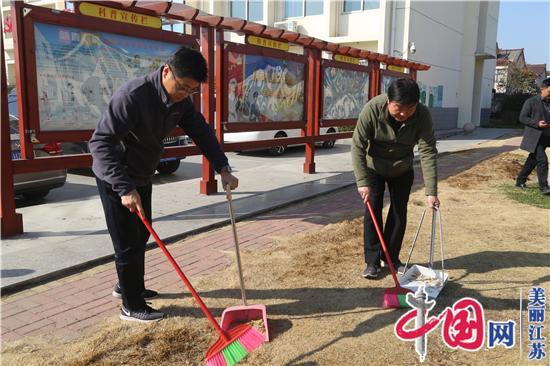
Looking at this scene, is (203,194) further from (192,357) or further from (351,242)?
(192,357)

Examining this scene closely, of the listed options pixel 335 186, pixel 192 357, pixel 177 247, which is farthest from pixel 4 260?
pixel 335 186

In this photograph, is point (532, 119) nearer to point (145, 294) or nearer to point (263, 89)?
point (263, 89)

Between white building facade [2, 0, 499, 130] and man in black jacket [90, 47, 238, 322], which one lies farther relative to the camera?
white building facade [2, 0, 499, 130]

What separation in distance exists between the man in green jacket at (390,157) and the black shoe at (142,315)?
6.08ft

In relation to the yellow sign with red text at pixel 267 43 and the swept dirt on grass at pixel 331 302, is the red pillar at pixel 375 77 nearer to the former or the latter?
the yellow sign with red text at pixel 267 43

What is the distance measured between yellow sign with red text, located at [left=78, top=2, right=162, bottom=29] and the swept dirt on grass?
128 inches

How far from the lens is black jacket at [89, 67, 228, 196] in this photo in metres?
2.91

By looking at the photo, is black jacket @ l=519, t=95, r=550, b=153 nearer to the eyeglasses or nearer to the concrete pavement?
the concrete pavement

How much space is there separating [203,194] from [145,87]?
451cm

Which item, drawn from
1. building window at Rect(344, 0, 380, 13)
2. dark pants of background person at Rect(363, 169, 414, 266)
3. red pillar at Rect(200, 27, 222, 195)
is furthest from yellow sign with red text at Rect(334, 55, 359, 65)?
building window at Rect(344, 0, 380, 13)

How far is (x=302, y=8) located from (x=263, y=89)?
15.0 meters

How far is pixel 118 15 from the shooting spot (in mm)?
5688

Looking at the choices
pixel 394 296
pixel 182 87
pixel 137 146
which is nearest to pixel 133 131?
pixel 137 146

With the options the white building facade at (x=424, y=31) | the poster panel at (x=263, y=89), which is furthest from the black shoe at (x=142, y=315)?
the white building facade at (x=424, y=31)
